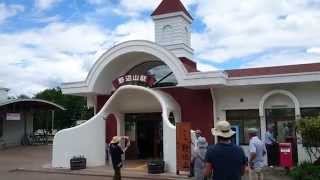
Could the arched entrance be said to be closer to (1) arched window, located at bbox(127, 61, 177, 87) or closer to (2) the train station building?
(2) the train station building

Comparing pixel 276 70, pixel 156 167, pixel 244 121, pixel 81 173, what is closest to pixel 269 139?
pixel 244 121

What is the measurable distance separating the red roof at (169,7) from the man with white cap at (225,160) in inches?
663

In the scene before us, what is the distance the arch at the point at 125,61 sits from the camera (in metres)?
18.2

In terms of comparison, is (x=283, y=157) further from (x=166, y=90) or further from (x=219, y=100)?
(x=166, y=90)

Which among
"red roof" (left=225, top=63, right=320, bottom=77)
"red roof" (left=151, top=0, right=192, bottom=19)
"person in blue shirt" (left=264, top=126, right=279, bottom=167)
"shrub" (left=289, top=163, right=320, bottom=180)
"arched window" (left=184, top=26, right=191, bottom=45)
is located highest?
"red roof" (left=151, top=0, right=192, bottom=19)

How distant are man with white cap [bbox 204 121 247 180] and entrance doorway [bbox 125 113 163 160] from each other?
51.6ft

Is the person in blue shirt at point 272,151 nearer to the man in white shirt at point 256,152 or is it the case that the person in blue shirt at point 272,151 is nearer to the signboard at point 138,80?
the man in white shirt at point 256,152

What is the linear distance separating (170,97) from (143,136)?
3470mm

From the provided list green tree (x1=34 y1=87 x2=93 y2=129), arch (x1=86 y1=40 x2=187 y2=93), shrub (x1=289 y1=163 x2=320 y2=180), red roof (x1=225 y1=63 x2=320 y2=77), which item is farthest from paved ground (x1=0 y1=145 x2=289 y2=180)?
green tree (x1=34 y1=87 x2=93 y2=129)

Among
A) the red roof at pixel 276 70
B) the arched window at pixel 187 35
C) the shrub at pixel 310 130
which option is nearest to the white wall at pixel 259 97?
the red roof at pixel 276 70

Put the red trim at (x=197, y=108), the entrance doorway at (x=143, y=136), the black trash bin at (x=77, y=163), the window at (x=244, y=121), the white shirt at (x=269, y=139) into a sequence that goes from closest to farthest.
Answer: the white shirt at (x=269, y=139) → the black trash bin at (x=77, y=163) → the window at (x=244, y=121) → the red trim at (x=197, y=108) → the entrance doorway at (x=143, y=136)

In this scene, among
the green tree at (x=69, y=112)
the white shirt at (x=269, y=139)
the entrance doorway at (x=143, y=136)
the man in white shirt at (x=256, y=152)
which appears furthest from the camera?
the green tree at (x=69, y=112)

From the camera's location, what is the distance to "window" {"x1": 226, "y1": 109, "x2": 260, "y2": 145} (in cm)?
1847

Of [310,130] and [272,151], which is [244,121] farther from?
[310,130]
